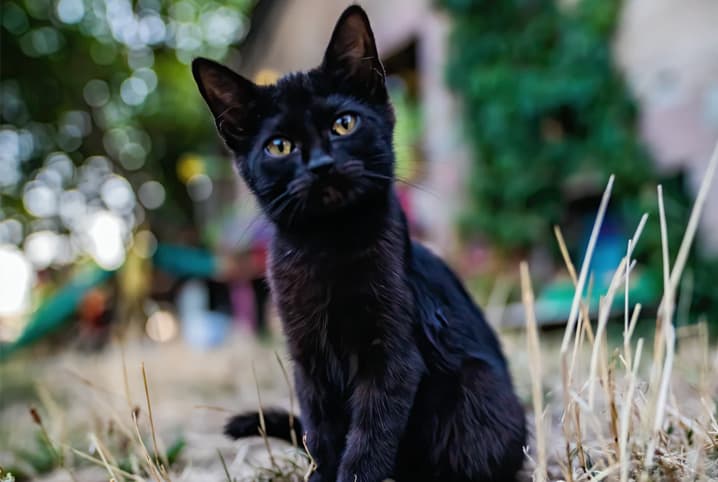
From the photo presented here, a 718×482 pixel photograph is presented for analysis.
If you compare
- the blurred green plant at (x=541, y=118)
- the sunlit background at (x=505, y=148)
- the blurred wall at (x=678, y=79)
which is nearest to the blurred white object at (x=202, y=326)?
the sunlit background at (x=505, y=148)

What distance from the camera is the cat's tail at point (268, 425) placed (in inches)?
57.1

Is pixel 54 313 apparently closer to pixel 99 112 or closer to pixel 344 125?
pixel 344 125

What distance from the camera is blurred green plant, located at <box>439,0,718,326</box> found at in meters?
4.25

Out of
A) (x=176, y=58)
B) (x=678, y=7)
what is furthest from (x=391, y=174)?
(x=176, y=58)

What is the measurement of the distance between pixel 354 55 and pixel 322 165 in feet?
1.12

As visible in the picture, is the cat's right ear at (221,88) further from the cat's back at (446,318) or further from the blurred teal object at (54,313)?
the blurred teal object at (54,313)

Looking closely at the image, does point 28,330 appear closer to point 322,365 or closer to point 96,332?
point 96,332

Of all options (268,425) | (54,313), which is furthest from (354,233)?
(54,313)

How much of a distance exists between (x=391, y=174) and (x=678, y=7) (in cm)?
356

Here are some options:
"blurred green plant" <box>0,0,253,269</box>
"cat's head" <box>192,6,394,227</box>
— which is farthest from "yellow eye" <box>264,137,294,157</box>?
"blurred green plant" <box>0,0,253,269</box>

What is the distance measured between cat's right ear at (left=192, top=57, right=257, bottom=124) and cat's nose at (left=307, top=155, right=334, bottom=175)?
291mm

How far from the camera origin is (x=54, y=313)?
5.28 m

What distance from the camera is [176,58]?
43.3ft

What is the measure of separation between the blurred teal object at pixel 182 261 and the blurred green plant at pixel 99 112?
4029 mm
